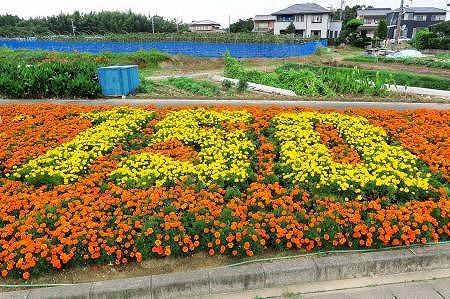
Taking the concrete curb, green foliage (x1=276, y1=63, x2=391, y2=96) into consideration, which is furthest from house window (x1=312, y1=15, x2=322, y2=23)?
the concrete curb

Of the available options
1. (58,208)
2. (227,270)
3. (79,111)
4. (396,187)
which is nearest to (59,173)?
(58,208)

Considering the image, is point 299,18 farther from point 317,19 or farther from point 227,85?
point 227,85

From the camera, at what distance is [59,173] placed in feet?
19.1

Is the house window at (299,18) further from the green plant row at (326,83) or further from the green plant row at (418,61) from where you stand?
the green plant row at (326,83)

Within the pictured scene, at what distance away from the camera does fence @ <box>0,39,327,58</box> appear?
32.8m

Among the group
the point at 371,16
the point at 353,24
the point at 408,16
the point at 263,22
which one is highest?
the point at 371,16

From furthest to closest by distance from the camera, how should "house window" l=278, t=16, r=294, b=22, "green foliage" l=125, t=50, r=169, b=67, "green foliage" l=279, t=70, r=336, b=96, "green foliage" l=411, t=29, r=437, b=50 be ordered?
"house window" l=278, t=16, r=294, b=22 → "green foliage" l=411, t=29, r=437, b=50 → "green foliage" l=125, t=50, r=169, b=67 → "green foliage" l=279, t=70, r=336, b=96

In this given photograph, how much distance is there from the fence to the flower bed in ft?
83.3

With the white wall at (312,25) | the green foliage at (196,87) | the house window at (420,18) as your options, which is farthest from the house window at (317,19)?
the green foliage at (196,87)

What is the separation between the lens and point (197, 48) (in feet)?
108

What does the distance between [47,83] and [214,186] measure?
940 centimetres

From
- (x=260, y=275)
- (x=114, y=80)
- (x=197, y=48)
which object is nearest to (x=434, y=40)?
(x=197, y=48)

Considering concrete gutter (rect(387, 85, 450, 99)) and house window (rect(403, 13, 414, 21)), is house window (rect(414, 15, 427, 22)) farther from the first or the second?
concrete gutter (rect(387, 85, 450, 99))

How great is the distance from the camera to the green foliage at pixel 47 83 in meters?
12.4
